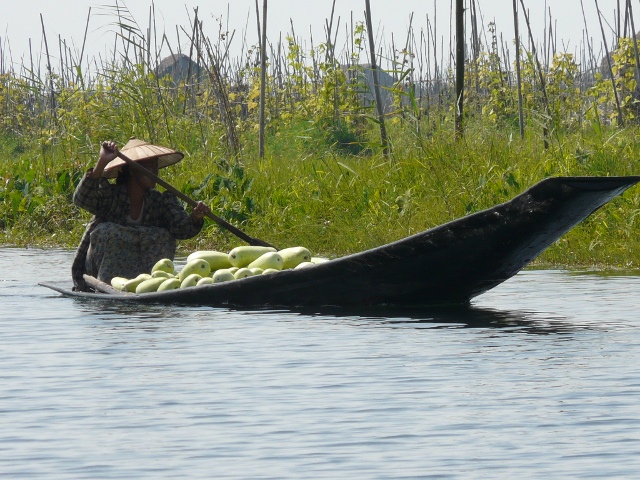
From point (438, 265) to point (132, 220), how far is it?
6.23 feet

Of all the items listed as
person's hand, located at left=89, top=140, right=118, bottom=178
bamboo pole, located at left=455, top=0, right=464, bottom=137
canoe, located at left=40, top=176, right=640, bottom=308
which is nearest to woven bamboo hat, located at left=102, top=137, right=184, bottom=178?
person's hand, located at left=89, top=140, right=118, bottom=178

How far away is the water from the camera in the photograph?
346 cm

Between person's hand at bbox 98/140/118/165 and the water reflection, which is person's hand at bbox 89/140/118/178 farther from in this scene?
the water reflection

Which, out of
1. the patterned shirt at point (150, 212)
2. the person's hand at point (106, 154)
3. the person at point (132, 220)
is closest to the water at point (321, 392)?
the person at point (132, 220)

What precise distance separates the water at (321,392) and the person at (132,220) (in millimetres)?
341

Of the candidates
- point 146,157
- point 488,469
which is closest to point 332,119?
point 146,157

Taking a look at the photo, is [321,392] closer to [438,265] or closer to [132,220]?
[438,265]

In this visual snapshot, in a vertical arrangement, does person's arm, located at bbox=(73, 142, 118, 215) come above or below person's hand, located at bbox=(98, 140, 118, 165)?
below

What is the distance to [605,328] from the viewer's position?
5.95 metres

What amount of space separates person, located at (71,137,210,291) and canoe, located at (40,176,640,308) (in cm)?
26

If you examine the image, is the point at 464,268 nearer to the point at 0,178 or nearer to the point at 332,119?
the point at 332,119

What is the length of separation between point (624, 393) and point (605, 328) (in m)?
1.65

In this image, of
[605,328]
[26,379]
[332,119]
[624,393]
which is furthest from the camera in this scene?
[332,119]

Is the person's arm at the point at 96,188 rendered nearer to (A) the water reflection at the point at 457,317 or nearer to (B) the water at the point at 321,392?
(B) the water at the point at 321,392
